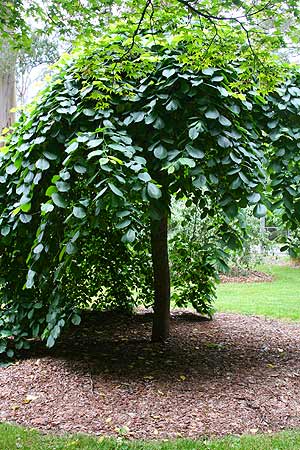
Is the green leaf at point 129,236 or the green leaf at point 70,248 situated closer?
the green leaf at point 129,236

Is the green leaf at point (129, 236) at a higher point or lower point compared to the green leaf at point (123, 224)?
lower

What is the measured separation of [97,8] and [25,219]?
174 cm

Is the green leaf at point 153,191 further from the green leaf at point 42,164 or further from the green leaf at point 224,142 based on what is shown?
the green leaf at point 42,164

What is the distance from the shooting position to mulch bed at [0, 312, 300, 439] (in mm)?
2898

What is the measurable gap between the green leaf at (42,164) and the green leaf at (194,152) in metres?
0.95

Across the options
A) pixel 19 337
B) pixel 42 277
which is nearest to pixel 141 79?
pixel 42 277

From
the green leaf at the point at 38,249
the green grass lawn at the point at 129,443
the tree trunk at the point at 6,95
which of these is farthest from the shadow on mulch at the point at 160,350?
the tree trunk at the point at 6,95

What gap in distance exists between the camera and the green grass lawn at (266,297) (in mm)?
Result: 6867

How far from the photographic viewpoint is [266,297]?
8.60 m

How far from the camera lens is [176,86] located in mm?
3324

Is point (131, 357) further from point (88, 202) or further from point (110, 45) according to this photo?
point (110, 45)

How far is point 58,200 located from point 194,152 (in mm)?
918

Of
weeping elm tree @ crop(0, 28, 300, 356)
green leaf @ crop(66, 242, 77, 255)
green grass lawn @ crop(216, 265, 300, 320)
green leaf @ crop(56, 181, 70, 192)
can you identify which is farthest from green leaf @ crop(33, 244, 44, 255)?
green grass lawn @ crop(216, 265, 300, 320)

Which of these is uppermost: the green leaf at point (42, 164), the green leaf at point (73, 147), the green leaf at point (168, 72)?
the green leaf at point (168, 72)
